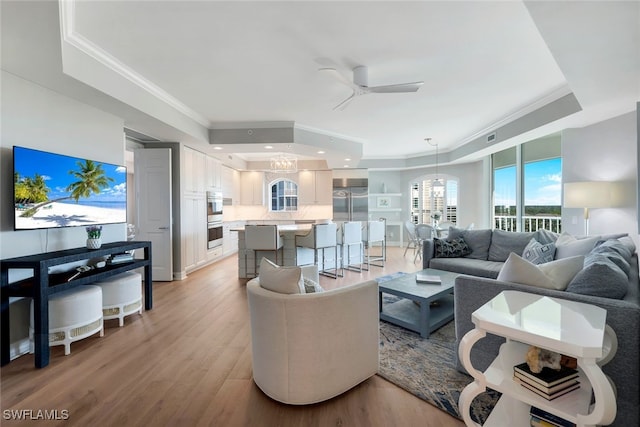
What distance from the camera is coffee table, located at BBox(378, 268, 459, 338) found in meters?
2.68

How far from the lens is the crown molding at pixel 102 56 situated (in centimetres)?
203

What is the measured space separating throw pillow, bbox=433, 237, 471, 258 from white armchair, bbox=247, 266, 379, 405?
2879 mm

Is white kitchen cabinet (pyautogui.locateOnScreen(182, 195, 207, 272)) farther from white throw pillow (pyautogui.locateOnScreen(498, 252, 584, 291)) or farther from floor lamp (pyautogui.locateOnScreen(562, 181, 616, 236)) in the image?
floor lamp (pyautogui.locateOnScreen(562, 181, 616, 236))

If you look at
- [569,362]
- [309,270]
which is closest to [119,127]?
[309,270]

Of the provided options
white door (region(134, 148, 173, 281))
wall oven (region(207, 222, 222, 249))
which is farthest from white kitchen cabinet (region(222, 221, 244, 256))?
white door (region(134, 148, 173, 281))

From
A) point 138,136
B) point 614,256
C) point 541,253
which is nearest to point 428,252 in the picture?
point 541,253

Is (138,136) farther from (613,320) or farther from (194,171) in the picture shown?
(613,320)

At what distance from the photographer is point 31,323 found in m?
2.40

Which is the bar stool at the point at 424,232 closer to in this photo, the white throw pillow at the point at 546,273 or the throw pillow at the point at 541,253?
the throw pillow at the point at 541,253

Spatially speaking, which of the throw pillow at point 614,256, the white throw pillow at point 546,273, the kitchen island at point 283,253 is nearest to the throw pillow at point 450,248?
the throw pillow at point 614,256

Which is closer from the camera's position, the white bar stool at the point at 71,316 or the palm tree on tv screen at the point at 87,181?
the white bar stool at the point at 71,316

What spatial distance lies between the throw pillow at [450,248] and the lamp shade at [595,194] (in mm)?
1442

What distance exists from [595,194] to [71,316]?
5877mm

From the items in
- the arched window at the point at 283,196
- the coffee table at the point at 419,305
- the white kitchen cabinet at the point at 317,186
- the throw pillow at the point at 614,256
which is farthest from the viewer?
the arched window at the point at 283,196
